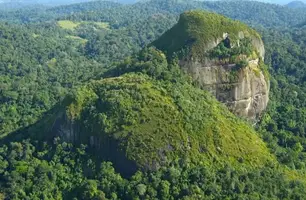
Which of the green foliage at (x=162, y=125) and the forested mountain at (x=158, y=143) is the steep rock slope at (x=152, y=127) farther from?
the forested mountain at (x=158, y=143)

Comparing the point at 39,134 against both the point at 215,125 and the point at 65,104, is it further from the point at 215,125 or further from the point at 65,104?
the point at 215,125

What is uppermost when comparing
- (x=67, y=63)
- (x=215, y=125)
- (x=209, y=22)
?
(x=209, y=22)

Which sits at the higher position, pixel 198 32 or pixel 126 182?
pixel 198 32

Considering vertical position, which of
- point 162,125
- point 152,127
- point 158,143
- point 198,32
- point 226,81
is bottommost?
point 158,143

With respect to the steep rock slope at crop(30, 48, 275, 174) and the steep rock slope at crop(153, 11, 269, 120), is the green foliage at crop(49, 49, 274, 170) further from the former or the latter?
the steep rock slope at crop(153, 11, 269, 120)

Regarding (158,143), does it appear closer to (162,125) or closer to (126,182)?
(162,125)

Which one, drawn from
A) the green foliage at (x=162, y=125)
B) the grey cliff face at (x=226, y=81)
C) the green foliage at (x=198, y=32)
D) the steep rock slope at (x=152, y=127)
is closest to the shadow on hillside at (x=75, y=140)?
the steep rock slope at (x=152, y=127)

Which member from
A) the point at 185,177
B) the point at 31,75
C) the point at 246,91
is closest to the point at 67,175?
the point at 185,177

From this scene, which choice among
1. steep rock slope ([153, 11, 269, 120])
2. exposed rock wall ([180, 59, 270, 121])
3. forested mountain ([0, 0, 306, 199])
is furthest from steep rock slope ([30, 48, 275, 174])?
steep rock slope ([153, 11, 269, 120])

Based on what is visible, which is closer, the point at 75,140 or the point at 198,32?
the point at 75,140

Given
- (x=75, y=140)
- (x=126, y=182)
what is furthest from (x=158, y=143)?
(x=75, y=140)
